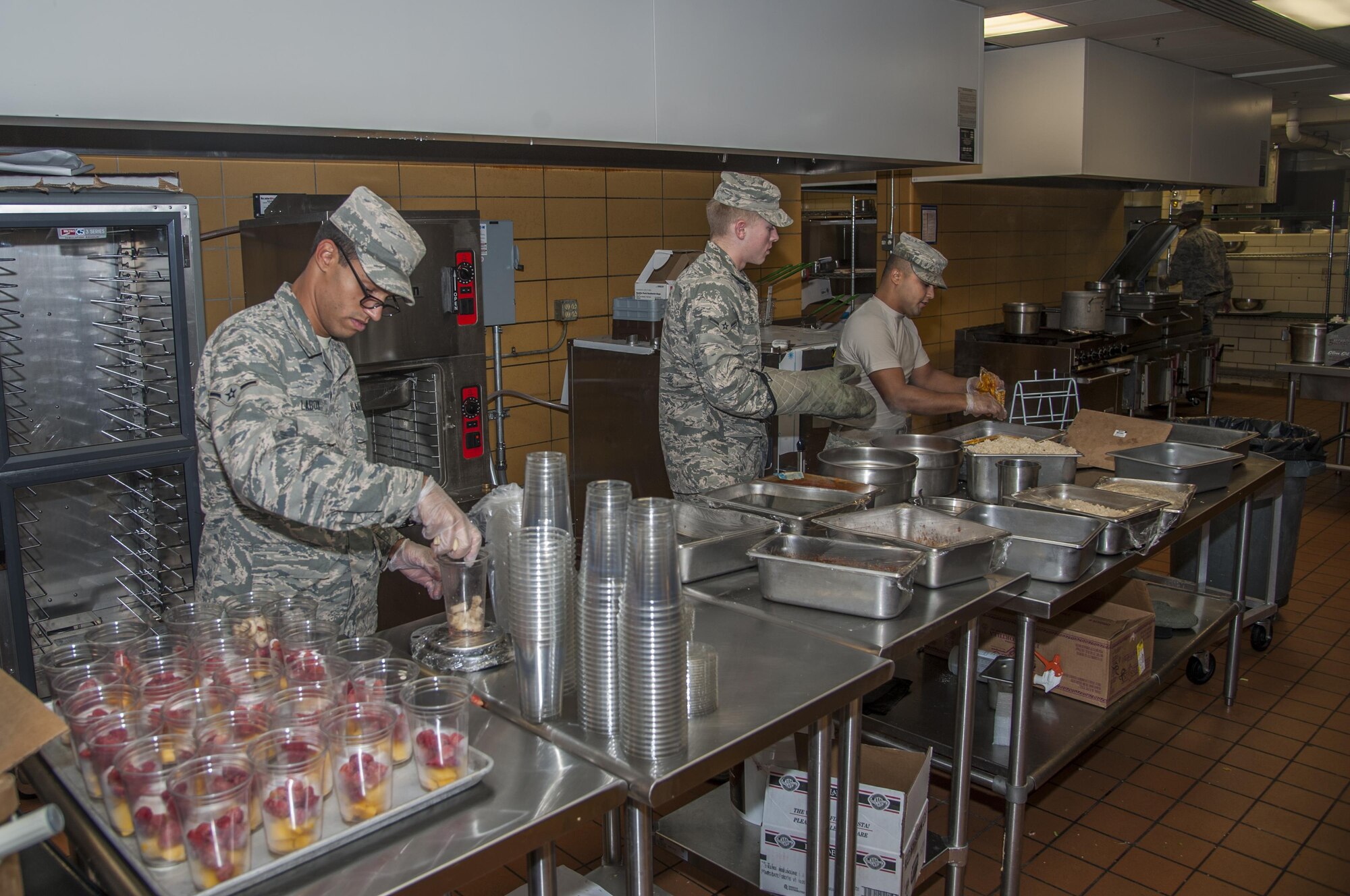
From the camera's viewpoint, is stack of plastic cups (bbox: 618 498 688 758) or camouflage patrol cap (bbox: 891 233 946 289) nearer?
stack of plastic cups (bbox: 618 498 688 758)

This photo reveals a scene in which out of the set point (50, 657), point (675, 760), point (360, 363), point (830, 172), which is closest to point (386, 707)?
point (675, 760)

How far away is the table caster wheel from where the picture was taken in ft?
12.2

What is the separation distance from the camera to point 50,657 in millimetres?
1467

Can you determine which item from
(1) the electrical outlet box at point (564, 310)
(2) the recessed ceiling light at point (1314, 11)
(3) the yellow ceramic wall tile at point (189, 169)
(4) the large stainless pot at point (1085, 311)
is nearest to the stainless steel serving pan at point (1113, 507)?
(1) the electrical outlet box at point (564, 310)

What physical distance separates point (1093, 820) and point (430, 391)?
8.32 ft

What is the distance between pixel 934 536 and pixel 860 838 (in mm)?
720

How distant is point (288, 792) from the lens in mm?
1182

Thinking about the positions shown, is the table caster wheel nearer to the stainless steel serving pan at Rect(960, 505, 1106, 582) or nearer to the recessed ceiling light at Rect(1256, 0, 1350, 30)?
the stainless steel serving pan at Rect(960, 505, 1106, 582)

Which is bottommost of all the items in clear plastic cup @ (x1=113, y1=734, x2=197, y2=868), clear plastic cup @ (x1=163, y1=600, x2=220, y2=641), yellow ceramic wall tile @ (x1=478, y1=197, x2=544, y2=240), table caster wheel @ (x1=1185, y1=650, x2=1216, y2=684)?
table caster wheel @ (x1=1185, y1=650, x2=1216, y2=684)

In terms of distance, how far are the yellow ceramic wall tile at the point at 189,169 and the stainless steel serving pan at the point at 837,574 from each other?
8.25 feet

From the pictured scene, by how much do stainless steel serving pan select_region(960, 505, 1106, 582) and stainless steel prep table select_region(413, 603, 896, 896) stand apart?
0.70 meters

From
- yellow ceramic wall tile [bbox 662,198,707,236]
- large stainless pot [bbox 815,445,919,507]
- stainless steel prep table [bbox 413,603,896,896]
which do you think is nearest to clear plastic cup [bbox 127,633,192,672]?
stainless steel prep table [bbox 413,603,896,896]

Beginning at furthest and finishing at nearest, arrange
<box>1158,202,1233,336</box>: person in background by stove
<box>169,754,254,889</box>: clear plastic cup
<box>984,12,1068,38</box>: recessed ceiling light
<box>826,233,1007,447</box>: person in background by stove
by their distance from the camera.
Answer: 1. <box>1158,202,1233,336</box>: person in background by stove
2. <box>984,12,1068,38</box>: recessed ceiling light
3. <box>826,233,1007,447</box>: person in background by stove
4. <box>169,754,254,889</box>: clear plastic cup

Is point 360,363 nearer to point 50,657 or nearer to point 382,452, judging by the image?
point 382,452
